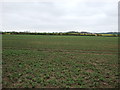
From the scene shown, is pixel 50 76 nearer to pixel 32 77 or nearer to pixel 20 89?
pixel 32 77

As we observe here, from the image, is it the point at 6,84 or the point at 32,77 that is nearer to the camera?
the point at 6,84

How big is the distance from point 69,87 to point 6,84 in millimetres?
3566

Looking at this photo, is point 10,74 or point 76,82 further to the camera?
point 10,74

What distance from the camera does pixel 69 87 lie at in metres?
5.82

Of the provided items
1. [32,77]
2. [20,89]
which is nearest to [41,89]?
[20,89]

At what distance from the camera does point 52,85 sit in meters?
6.02

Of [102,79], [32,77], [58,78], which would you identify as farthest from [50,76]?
[102,79]

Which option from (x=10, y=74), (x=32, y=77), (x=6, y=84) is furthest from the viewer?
(x=10, y=74)

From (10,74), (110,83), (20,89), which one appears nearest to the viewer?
(20,89)

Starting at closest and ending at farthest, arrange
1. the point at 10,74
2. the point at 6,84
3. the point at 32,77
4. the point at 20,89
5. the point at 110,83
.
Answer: the point at 20,89 → the point at 6,84 → the point at 110,83 → the point at 32,77 → the point at 10,74

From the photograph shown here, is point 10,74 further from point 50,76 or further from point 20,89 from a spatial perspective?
point 50,76

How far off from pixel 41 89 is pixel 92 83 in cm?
300

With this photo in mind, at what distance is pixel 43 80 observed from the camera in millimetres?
6551

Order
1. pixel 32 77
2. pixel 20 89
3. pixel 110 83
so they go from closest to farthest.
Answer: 1. pixel 20 89
2. pixel 110 83
3. pixel 32 77
